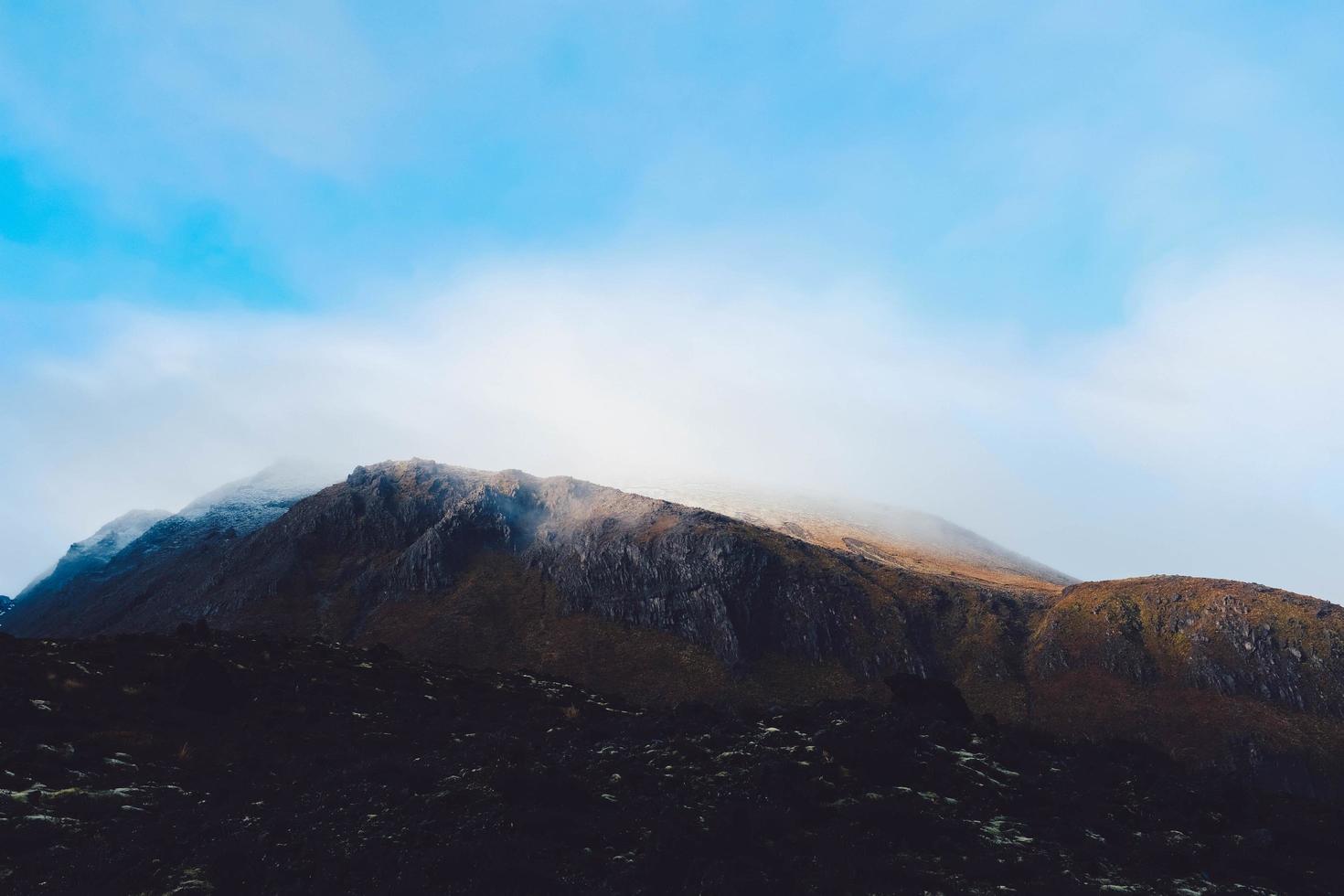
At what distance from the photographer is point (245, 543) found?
12962 centimetres

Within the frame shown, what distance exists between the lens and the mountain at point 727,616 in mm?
81562

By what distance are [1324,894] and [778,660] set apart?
264 feet

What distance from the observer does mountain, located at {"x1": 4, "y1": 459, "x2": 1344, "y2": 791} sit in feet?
268

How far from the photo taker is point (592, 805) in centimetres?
2023

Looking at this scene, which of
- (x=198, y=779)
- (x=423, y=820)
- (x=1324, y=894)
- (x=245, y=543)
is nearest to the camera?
(x=1324, y=894)

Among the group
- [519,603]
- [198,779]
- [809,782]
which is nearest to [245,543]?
[519,603]

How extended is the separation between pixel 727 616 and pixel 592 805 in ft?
263

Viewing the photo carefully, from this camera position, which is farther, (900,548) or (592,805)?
(900,548)

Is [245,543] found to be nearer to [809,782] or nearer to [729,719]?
[729,719]

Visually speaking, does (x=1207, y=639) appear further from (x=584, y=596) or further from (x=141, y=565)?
(x=141, y=565)

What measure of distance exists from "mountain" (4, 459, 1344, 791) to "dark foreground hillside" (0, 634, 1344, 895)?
182 ft

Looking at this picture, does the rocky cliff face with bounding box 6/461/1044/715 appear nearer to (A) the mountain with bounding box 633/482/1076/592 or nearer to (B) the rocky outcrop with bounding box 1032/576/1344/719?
(B) the rocky outcrop with bounding box 1032/576/1344/719

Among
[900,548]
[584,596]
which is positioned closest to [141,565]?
[584,596]

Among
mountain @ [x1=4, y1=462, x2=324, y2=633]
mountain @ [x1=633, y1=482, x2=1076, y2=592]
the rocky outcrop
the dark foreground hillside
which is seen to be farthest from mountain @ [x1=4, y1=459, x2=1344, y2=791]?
the dark foreground hillside
